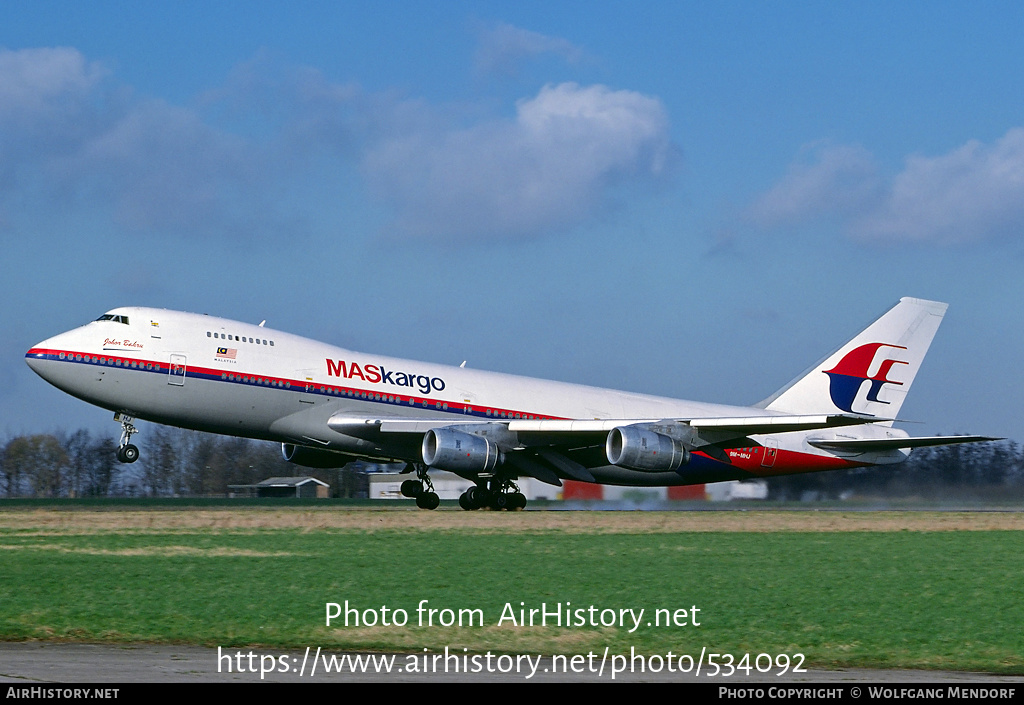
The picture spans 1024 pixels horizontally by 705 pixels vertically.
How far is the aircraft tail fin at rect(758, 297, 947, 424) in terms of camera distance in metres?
42.8

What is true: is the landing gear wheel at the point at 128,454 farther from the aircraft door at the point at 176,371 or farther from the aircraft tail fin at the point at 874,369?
the aircraft tail fin at the point at 874,369

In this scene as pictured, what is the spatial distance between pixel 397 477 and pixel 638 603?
149 ft

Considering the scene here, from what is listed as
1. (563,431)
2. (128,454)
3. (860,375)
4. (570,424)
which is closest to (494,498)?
(563,431)

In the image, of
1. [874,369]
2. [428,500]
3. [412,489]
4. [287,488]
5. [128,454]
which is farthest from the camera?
[287,488]

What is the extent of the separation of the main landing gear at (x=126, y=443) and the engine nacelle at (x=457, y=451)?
7.73m

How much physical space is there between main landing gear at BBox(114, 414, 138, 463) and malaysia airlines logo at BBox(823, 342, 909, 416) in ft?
76.2

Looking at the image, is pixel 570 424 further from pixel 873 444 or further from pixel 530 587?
pixel 530 587

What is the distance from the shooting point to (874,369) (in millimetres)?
42719

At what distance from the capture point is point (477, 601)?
13844 millimetres

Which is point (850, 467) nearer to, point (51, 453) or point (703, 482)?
point (703, 482)

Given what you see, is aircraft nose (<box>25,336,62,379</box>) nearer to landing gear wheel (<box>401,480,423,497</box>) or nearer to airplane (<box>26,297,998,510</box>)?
airplane (<box>26,297,998,510</box>)

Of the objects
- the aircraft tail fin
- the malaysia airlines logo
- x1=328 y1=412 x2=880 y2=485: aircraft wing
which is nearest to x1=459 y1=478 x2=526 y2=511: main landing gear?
x1=328 y1=412 x2=880 y2=485: aircraft wing

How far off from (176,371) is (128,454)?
251 centimetres
